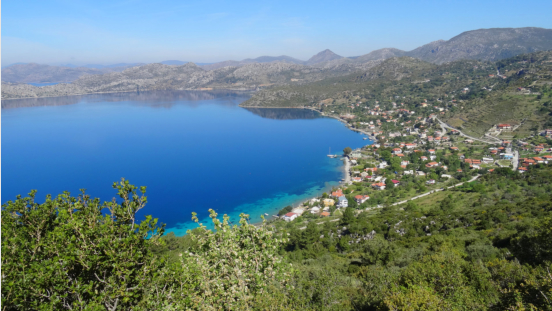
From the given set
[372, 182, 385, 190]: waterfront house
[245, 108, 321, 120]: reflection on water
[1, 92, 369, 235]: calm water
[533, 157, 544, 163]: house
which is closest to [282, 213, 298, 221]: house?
[1, 92, 369, 235]: calm water

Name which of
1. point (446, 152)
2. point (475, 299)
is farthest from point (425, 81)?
point (475, 299)

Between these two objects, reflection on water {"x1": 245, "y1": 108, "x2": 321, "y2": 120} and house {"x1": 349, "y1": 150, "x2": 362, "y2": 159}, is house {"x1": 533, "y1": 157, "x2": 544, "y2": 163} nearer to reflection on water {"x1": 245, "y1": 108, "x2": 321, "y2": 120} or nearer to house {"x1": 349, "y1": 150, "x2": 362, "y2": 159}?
house {"x1": 349, "y1": 150, "x2": 362, "y2": 159}

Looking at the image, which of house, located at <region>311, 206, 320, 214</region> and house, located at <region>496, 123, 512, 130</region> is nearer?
house, located at <region>311, 206, 320, 214</region>

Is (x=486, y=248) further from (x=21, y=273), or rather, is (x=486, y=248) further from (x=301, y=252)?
(x=21, y=273)

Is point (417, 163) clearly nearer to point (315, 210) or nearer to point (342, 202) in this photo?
point (342, 202)

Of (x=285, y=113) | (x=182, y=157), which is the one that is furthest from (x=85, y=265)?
(x=285, y=113)

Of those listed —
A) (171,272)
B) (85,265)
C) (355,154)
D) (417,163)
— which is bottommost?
(355,154)

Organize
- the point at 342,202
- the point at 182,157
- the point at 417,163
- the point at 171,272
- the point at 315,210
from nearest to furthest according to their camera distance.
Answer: the point at 171,272, the point at 315,210, the point at 342,202, the point at 417,163, the point at 182,157
